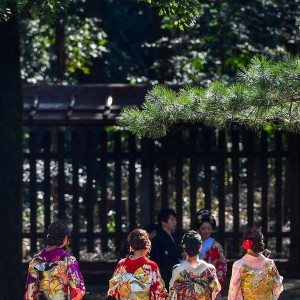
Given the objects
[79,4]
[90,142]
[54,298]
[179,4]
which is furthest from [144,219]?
[79,4]

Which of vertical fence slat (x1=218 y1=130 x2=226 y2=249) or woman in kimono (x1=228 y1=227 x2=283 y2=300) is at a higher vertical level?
vertical fence slat (x1=218 y1=130 x2=226 y2=249)

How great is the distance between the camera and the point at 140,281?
5.98 meters

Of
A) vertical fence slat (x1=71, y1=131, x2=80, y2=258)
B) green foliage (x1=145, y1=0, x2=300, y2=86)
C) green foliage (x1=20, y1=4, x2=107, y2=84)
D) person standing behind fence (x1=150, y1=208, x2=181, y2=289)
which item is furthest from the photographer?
green foliage (x1=20, y1=4, x2=107, y2=84)

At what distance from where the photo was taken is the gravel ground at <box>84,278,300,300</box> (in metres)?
9.88

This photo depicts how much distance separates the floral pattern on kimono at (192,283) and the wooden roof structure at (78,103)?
4.08 metres

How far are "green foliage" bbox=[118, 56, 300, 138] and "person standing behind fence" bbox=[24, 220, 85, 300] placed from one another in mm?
1288

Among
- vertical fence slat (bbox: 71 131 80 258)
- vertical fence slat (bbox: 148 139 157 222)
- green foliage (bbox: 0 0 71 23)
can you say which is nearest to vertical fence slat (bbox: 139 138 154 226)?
vertical fence slat (bbox: 148 139 157 222)

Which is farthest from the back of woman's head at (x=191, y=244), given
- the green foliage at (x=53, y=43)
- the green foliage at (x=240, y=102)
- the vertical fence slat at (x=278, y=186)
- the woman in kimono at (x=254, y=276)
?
the green foliage at (x=53, y=43)

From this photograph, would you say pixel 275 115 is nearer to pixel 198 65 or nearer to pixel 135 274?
pixel 135 274

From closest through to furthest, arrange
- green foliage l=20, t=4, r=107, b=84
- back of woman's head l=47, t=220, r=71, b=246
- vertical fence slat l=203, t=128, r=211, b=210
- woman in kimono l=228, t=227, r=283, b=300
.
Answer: back of woman's head l=47, t=220, r=71, b=246, woman in kimono l=228, t=227, r=283, b=300, vertical fence slat l=203, t=128, r=211, b=210, green foliage l=20, t=4, r=107, b=84

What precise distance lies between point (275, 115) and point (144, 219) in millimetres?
4339

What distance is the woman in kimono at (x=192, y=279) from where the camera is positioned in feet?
19.6

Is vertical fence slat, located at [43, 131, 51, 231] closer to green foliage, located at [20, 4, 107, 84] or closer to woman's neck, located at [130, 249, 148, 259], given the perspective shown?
green foliage, located at [20, 4, 107, 84]

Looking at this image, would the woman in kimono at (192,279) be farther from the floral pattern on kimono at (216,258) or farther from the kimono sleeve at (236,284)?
the floral pattern on kimono at (216,258)
